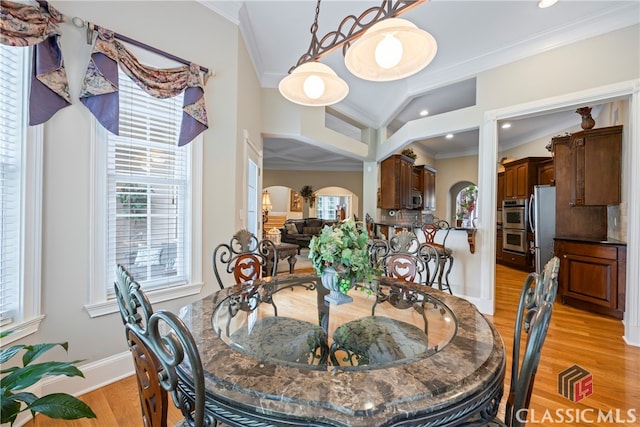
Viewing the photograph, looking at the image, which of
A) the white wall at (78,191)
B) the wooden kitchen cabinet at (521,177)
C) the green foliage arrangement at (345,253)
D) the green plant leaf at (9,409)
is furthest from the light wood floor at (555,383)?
the wooden kitchen cabinet at (521,177)

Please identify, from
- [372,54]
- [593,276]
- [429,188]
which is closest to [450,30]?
[372,54]

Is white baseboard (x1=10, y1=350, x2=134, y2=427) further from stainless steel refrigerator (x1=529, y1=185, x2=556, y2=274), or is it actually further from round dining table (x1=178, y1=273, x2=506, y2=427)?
stainless steel refrigerator (x1=529, y1=185, x2=556, y2=274)

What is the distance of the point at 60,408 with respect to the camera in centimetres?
87

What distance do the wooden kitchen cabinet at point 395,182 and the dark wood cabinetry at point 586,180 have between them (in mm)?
2565

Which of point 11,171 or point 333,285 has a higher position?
point 11,171

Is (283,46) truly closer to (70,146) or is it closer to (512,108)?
(70,146)

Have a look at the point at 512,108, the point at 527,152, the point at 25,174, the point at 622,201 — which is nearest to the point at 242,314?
the point at 25,174

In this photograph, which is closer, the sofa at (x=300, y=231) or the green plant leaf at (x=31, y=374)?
the green plant leaf at (x=31, y=374)

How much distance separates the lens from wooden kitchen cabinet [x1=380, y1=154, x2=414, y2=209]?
5.75m

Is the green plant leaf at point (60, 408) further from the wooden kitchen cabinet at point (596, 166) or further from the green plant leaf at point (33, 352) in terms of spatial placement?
the wooden kitchen cabinet at point (596, 166)

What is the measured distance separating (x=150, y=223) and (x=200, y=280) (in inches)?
25.4

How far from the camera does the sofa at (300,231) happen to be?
8.20 metres

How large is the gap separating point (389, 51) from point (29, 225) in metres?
2.33

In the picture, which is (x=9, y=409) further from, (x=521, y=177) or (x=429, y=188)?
(x=429, y=188)
